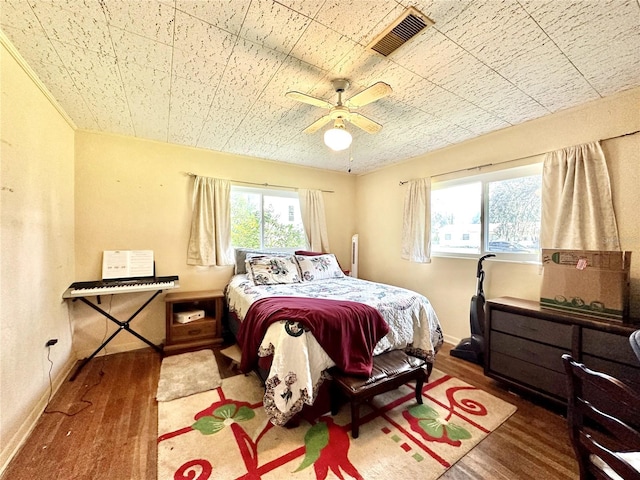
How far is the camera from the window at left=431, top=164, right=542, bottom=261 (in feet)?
8.52

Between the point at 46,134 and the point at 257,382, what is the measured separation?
2708mm

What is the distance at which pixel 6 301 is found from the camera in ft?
4.99

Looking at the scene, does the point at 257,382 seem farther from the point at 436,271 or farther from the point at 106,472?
the point at 436,271

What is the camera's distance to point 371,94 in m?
1.68

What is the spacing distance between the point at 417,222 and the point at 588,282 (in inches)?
71.0

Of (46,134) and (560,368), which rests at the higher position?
(46,134)

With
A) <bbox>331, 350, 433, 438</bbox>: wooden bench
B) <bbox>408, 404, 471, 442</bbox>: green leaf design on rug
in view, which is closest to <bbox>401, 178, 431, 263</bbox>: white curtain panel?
<bbox>331, 350, 433, 438</bbox>: wooden bench

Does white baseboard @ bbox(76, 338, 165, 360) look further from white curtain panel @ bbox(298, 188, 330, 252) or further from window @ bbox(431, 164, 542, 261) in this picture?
window @ bbox(431, 164, 542, 261)

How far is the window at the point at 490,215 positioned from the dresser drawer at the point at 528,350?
0.92 metres

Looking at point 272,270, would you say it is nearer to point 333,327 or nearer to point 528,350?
point 333,327

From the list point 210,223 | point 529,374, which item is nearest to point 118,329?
point 210,223

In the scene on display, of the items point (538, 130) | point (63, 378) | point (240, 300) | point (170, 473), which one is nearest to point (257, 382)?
point (240, 300)

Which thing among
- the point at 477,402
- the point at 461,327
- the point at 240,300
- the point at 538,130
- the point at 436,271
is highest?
the point at 538,130

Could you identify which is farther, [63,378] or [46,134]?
[63,378]
